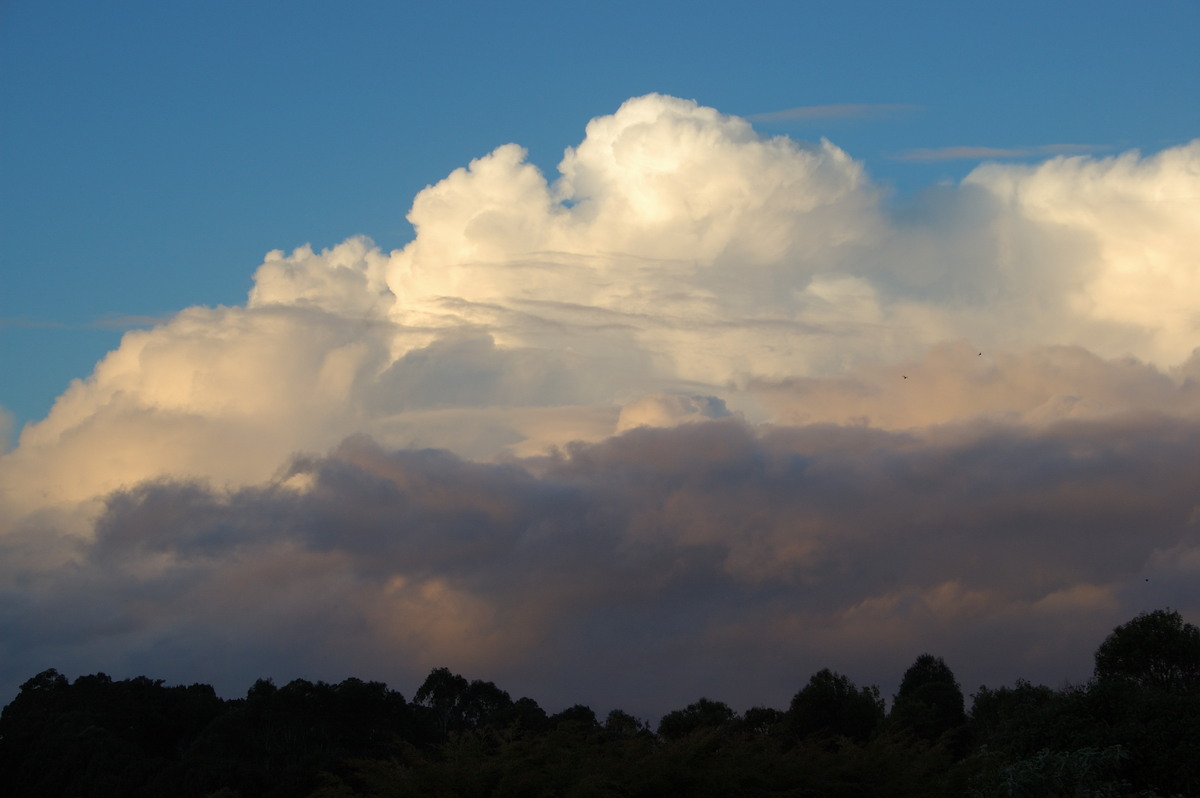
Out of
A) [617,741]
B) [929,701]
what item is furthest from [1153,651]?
[617,741]

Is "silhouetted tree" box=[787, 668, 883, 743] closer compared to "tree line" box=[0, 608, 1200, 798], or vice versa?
"tree line" box=[0, 608, 1200, 798]

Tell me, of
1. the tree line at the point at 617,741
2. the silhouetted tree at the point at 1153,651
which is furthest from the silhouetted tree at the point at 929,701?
the silhouetted tree at the point at 1153,651

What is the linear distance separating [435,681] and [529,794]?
80.2m

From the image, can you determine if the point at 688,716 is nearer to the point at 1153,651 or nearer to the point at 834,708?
the point at 834,708

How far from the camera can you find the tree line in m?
Answer: 27.1

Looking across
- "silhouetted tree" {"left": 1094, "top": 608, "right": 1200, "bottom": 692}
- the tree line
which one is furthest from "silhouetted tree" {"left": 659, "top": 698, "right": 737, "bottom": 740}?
"silhouetted tree" {"left": 1094, "top": 608, "right": 1200, "bottom": 692}

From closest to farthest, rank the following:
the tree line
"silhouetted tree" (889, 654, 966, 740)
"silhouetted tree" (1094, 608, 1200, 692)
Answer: the tree line
"silhouetted tree" (1094, 608, 1200, 692)
"silhouetted tree" (889, 654, 966, 740)

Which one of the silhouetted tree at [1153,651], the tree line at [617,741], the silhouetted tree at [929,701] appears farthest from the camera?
the silhouetted tree at [929,701]

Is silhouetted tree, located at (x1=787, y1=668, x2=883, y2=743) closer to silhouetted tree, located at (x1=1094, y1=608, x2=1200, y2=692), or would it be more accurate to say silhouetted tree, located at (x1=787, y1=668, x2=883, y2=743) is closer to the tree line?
the tree line

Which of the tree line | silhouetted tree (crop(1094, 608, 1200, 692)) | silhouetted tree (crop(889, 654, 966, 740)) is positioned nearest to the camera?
the tree line

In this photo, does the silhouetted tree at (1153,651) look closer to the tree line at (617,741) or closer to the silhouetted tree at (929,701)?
the tree line at (617,741)

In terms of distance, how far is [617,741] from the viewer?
30922 millimetres

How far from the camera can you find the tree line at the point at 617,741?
27.1 m

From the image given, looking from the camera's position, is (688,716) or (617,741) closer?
(617,741)
